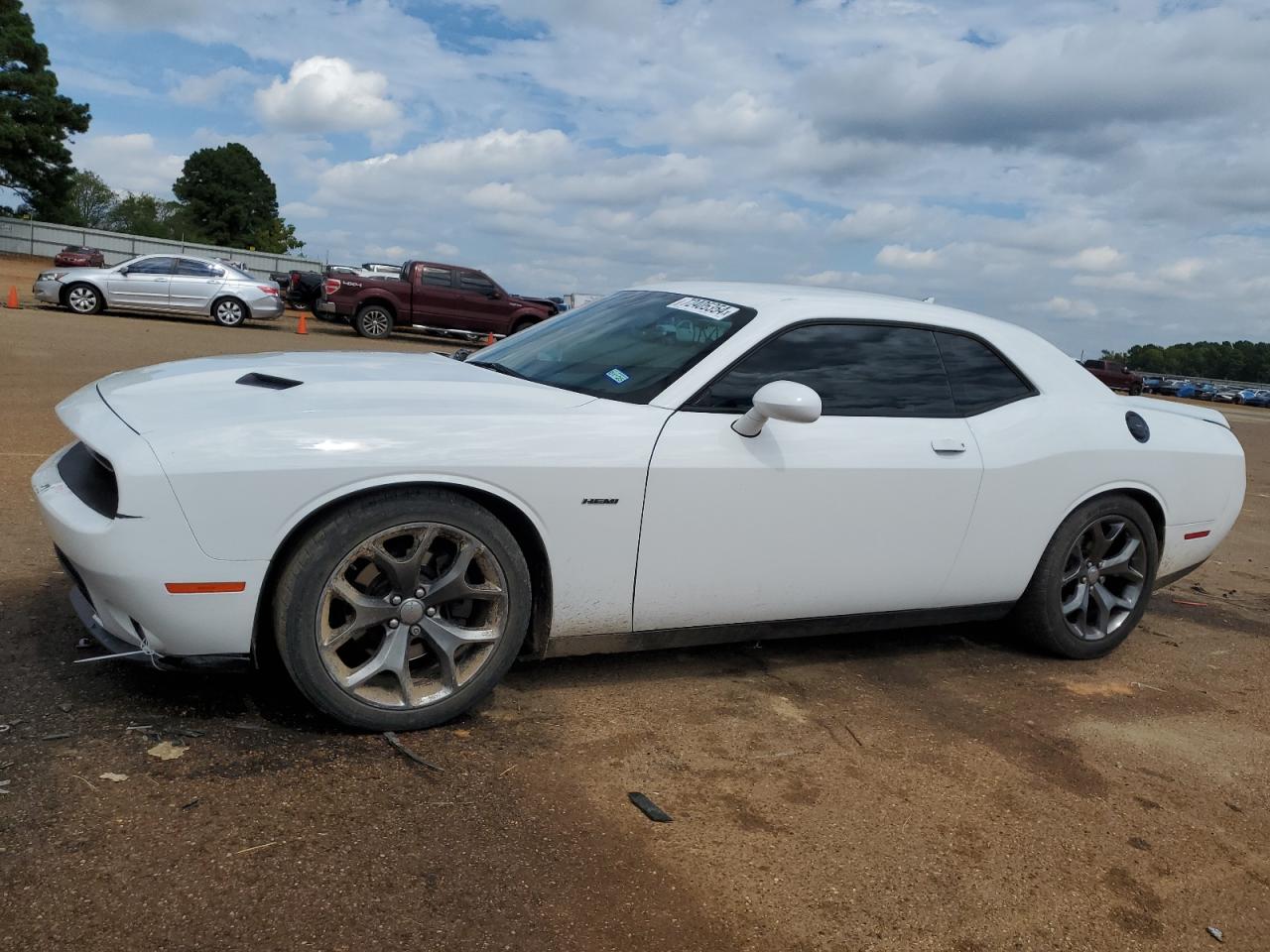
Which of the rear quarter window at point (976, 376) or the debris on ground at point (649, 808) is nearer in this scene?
the debris on ground at point (649, 808)

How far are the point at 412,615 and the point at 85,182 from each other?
361 ft

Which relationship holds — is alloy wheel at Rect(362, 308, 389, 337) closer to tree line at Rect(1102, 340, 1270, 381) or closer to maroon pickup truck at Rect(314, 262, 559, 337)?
maroon pickup truck at Rect(314, 262, 559, 337)

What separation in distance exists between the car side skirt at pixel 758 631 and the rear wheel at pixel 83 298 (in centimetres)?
2102

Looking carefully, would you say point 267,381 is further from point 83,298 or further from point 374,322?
point 83,298

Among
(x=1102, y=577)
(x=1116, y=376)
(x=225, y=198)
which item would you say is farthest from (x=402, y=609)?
(x=225, y=198)

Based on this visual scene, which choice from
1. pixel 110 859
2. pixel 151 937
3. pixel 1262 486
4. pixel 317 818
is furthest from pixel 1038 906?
pixel 1262 486

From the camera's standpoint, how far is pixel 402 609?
3.18 metres

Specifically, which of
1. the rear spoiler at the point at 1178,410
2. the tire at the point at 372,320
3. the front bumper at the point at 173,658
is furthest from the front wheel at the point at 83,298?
the rear spoiler at the point at 1178,410

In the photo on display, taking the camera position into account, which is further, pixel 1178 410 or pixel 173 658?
pixel 1178 410

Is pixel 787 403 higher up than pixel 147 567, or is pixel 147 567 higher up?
pixel 787 403

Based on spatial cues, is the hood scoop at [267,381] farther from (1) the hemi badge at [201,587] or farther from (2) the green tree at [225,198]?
(2) the green tree at [225,198]

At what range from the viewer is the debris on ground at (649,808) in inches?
116

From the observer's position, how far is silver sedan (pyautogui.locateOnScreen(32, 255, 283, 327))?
21.4m

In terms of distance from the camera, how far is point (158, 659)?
3004mm
